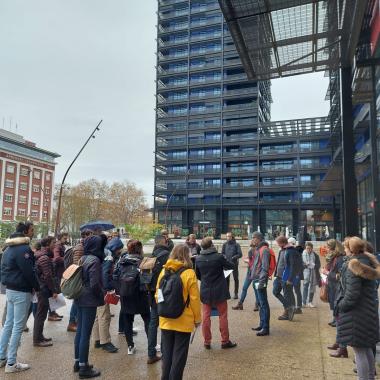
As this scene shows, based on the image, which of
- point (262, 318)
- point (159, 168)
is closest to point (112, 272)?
point (262, 318)

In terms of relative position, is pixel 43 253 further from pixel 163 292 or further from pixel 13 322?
pixel 163 292

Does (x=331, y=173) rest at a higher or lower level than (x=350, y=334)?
higher

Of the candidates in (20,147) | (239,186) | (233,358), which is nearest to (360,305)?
(233,358)

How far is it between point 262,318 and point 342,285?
2.88 metres

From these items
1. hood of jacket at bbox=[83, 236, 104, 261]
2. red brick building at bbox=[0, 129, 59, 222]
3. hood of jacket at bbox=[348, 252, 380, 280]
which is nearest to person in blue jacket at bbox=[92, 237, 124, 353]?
hood of jacket at bbox=[83, 236, 104, 261]

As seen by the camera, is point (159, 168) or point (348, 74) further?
point (159, 168)

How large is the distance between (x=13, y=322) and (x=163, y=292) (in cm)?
265

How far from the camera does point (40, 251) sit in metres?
6.41

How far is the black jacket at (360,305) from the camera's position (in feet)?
12.3

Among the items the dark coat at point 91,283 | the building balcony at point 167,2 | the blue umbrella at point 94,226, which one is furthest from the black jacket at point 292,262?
the building balcony at point 167,2

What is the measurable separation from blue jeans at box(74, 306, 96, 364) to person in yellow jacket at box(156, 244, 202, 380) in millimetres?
1363

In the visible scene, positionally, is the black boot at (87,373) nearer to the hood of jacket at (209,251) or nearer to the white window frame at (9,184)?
the hood of jacket at (209,251)

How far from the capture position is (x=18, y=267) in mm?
4984

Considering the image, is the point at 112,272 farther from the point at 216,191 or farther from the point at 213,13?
the point at 213,13
